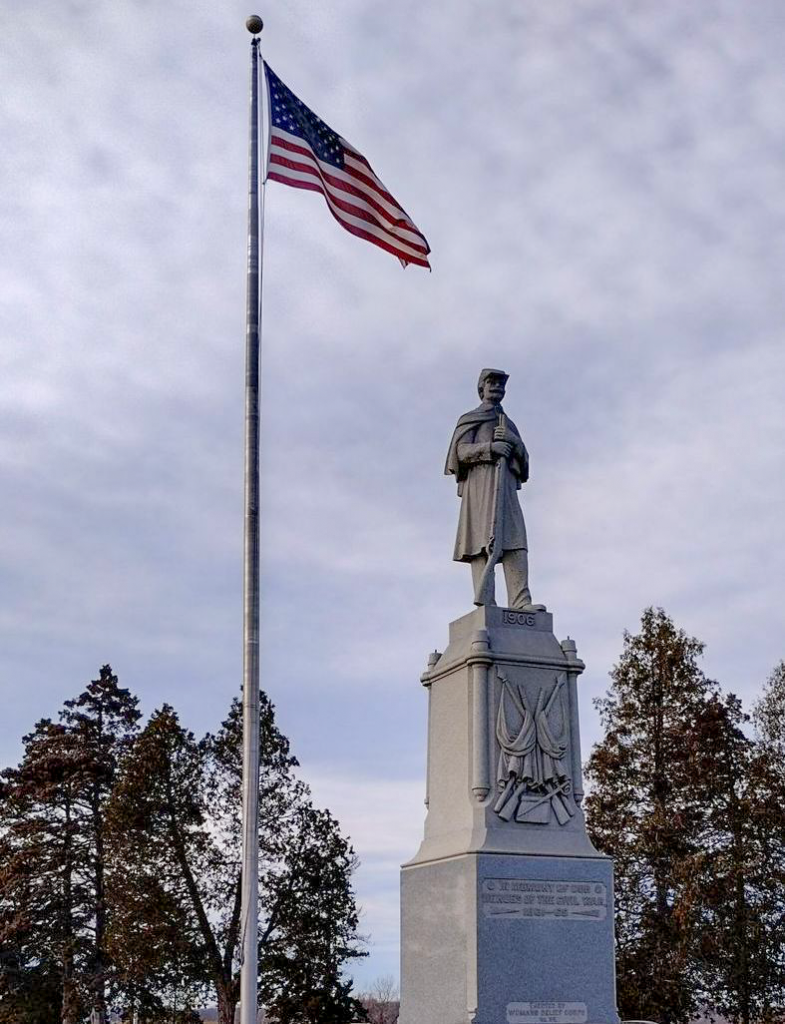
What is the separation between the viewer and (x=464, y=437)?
13695 mm

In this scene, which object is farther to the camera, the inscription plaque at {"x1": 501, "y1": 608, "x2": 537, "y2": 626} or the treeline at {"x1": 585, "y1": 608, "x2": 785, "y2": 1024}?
the treeline at {"x1": 585, "y1": 608, "x2": 785, "y2": 1024}

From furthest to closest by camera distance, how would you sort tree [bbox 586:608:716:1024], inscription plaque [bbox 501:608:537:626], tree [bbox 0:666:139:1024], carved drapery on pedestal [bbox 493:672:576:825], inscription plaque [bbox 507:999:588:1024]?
tree [bbox 0:666:139:1024]
tree [bbox 586:608:716:1024]
inscription plaque [bbox 501:608:537:626]
carved drapery on pedestal [bbox 493:672:576:825]
inscription plaque [bbox 507:999:588:1024]

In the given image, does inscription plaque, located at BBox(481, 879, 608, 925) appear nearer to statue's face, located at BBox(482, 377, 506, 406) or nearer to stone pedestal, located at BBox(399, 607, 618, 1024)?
stone pedestal, located at BBox(399, 607, 618, 1024)

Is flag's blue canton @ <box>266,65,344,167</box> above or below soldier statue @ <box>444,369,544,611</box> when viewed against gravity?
above

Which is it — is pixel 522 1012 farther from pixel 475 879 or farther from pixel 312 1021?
pixel 312 1021

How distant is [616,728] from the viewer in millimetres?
29781

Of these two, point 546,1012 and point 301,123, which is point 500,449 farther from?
point 546,1012

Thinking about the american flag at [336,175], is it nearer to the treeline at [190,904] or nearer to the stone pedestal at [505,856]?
the stone pedestal at [505,856]

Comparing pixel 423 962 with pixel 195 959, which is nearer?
pixel 423 962

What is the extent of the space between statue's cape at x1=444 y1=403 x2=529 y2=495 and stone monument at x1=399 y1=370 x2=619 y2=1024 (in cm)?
8

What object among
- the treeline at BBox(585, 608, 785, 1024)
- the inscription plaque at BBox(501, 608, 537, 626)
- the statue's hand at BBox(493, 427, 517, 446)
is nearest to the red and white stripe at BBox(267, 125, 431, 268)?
the statue's hand at BBox(493, 427, 517, 446)

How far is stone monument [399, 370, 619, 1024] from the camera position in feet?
37.2

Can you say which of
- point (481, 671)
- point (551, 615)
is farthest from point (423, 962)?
point (551, 615)

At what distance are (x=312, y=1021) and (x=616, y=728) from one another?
9503 millimetres
